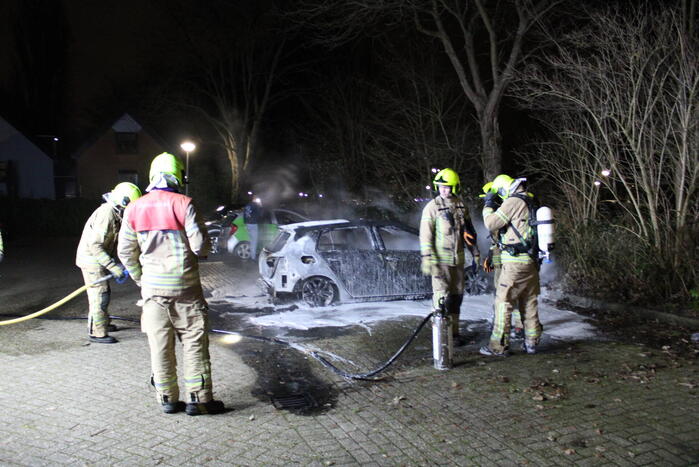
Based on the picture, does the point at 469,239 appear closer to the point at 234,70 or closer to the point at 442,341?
the point at 442,341

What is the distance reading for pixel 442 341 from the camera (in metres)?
5.45

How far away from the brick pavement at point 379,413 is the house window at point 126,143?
3209 centimetres

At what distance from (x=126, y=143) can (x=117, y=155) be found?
987mm

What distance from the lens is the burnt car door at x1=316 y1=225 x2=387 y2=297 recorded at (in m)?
8.28

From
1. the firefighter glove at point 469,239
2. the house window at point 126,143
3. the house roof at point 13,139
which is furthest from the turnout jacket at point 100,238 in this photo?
the house roof at point 13,139

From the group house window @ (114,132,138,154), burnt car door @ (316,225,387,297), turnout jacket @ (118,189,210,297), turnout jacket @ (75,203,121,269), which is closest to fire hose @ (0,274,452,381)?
turnout jacket @ (75,203,121,269)

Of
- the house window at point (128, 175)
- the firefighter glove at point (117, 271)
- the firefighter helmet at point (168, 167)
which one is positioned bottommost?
the firefighter glove at point (117, 271)

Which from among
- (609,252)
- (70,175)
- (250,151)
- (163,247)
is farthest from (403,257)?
(70,175)

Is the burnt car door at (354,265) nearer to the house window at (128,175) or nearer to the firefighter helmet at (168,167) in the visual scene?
the firefighter helmet at (168,167)

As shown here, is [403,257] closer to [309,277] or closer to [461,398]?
[309,277]

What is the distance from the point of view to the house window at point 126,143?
3578 cm

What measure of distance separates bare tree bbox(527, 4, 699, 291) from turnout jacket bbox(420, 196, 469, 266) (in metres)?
3.71

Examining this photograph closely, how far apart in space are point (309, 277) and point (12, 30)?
52.6m

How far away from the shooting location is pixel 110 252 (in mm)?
6598
